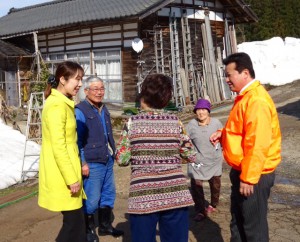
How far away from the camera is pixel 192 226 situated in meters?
4.62

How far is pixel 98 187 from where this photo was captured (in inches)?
164

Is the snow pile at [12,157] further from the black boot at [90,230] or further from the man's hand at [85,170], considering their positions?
the man's hand at [85,170]

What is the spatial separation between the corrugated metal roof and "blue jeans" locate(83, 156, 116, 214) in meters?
8.84

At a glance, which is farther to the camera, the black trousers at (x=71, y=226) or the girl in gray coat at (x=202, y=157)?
the girl in gray coat at (x=202, y=157)

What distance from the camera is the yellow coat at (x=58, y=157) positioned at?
3.13 m

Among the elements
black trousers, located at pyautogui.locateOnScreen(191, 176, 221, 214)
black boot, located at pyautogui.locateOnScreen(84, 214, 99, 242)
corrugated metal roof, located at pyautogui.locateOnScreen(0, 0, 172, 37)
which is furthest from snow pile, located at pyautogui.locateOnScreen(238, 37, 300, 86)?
black boot, located at pyautogui.locateOnScreen(84, 214, 99, 242)

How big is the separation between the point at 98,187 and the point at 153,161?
4.99 ft

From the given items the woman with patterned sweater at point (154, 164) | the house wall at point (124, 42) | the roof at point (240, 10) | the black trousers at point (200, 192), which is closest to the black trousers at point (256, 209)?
the woman with patterned sweater at point (154, 164)

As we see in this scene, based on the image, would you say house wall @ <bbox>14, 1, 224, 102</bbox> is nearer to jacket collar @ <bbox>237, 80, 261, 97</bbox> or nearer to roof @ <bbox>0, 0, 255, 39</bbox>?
roof @ <bbox>0, 0, 255, 39</bbox>

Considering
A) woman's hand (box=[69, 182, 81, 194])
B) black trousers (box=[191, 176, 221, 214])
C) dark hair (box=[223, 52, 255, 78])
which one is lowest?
black trousers (box=[191, 176, 221, 214])

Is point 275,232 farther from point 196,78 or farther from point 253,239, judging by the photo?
point 196,78

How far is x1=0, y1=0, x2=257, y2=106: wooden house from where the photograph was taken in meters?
13.5

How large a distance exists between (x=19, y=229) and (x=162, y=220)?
2660mm

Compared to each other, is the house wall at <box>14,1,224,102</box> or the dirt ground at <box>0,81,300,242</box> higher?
the house wall at <box>14,1,224,102</box>
